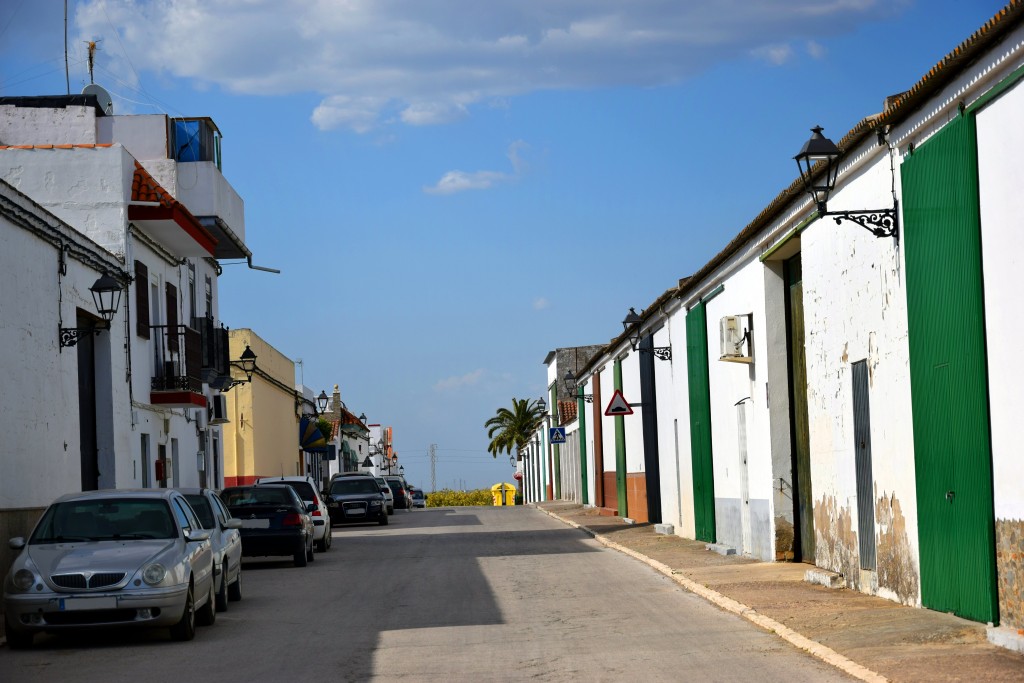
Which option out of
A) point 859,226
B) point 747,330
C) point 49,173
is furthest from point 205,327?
point 859,226

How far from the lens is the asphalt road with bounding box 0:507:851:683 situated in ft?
33.6

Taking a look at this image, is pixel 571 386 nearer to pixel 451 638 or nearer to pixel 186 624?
pixel 186 624

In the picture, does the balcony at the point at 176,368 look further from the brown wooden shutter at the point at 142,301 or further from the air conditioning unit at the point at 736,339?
the air conditioning unit at the point at 736,339

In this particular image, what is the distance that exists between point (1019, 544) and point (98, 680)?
23.5 feet

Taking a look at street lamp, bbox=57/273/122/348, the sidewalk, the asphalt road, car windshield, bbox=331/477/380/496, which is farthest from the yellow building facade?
the sidewalk

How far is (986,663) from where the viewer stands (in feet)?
29.9

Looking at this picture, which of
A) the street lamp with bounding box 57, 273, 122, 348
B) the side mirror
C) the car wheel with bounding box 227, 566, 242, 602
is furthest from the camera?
the street lamp with bounding box 57, 273, 122, 348

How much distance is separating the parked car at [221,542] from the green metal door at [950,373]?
25.5 ft

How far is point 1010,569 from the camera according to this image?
9984 millimetres

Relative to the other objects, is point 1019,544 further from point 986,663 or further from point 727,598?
point 727,598

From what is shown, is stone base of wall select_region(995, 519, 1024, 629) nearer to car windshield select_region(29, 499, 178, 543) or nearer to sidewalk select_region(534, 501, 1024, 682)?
sidewalk select_region(534, 501, 1024, 682)

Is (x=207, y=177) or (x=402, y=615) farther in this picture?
(x=207, y=177)

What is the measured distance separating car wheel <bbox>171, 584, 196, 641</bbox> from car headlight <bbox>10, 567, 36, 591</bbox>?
1.39 m

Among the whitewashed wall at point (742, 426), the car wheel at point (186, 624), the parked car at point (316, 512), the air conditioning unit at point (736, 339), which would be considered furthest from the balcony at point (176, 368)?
the car wheel at point (186, 624)
